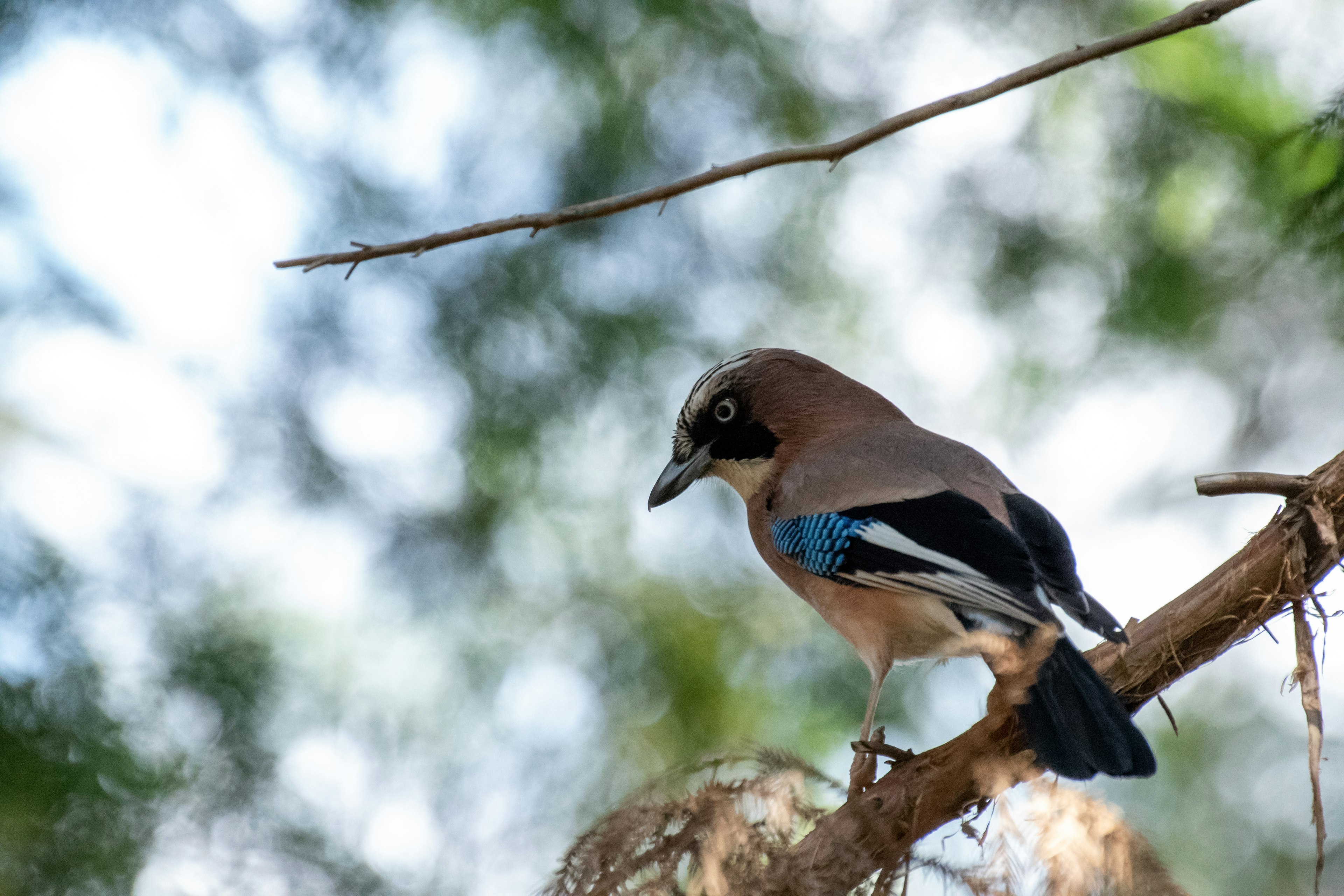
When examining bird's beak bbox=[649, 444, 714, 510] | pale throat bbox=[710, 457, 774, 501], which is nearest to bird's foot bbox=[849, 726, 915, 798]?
pale throat bbox=[710, 457, 774, 501]

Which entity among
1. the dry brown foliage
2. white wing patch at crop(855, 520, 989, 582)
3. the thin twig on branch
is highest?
the thin twig on branch

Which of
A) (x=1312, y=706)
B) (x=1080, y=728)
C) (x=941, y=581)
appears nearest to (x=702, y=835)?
(x=1080, y=728)

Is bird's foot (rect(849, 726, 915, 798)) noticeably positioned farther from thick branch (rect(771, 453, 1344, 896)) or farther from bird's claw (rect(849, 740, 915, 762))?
thick branch (rect(771, 453, 1344, 896))

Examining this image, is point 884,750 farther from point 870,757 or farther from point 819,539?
point 819,539

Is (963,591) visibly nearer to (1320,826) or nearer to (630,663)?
(1320,826)

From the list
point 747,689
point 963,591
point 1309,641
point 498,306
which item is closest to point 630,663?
point 747,689

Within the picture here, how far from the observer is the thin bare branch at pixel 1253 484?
260 cm

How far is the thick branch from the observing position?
2537 millimetres

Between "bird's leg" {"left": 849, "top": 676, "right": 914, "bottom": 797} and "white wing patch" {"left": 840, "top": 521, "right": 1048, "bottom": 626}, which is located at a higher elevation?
"white wing patch" {"left": 840, "top": 521, "right": 1048, "bottom": 626}

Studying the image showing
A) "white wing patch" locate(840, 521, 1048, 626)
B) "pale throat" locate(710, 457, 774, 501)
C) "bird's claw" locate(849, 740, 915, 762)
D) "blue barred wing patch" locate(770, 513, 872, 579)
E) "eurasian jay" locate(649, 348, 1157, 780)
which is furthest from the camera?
"pale throat" locate(710, 457, 774, 501)

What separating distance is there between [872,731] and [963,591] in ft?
2.09

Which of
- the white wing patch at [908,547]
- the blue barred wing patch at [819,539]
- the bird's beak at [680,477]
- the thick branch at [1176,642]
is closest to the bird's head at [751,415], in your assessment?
the bird's beak at [680,477]

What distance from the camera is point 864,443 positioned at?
3.64 metres

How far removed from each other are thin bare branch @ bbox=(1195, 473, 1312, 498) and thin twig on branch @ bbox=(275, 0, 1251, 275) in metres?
0.98
